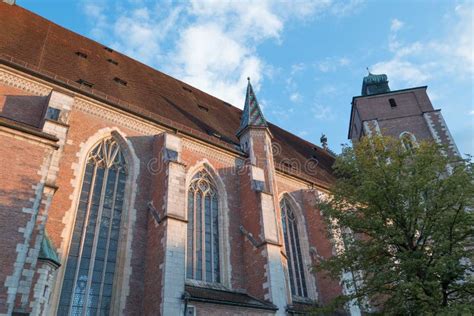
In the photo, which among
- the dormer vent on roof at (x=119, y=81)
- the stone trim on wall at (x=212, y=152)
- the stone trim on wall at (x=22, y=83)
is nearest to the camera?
the stone trim on wall at (x=22, y=83)

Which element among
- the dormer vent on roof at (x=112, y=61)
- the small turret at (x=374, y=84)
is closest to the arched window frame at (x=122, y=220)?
the dormer vent on roof at (x=112, y=61)

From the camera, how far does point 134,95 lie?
16.7m

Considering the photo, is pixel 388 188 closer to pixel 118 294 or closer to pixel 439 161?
pixel 439 161

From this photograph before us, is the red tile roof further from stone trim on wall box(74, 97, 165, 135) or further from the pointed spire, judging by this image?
the pointed spire

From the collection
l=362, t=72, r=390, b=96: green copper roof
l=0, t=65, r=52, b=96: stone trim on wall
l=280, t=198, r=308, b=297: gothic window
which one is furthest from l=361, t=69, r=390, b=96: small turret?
l=0, t=65, r=52, b=96: stone trim on wall

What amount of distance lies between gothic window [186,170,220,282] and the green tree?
13.1 feet

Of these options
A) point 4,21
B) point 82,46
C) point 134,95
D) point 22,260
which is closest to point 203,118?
point 134,95

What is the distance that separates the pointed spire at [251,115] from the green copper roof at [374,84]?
15.3 metres

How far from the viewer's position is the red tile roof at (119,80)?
1464 centimetres

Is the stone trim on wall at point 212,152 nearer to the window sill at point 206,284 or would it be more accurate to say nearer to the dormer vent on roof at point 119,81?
the dormer vent on roof at point 119,81

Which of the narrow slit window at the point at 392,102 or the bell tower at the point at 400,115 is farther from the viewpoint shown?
the narrow slit window at the point at 392,102

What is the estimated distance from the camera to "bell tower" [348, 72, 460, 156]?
26616 mm

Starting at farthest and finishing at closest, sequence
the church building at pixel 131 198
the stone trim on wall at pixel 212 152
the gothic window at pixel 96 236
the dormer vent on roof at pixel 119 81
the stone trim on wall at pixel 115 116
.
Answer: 1. the dormer vent on roof at pixel 119 81
2. the stone trim on wall at pixel 212 152
3. the stone trim on wall at pixel 115 116
4. the gothic window at pixel 96 236
5. the church building at pixel 131 198

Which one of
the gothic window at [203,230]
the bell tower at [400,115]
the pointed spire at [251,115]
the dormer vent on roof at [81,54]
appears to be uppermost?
the bell tower at [400,115]
